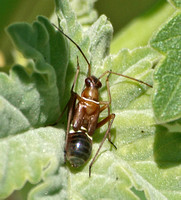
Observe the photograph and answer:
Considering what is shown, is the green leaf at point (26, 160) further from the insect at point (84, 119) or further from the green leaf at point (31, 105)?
the insect at point (84, 119)

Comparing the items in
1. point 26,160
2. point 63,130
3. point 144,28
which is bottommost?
point 144,28

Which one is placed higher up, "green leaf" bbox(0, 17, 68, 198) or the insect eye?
"green leaf" bbox(0, 17, 68, 198)

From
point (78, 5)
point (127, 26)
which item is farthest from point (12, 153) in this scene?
point (127, 26)

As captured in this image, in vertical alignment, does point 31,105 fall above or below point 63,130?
above

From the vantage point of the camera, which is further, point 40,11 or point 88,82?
point 40,11

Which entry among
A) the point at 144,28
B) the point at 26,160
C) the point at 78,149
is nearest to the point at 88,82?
the point at 78,149

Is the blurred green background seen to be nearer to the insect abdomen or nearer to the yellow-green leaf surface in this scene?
the yellow-green leaf surface

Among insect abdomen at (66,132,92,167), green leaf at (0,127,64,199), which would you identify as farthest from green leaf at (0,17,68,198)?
insect abdomen at (66,132,92,167)

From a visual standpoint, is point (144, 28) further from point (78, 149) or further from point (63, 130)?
point (78, 149)
